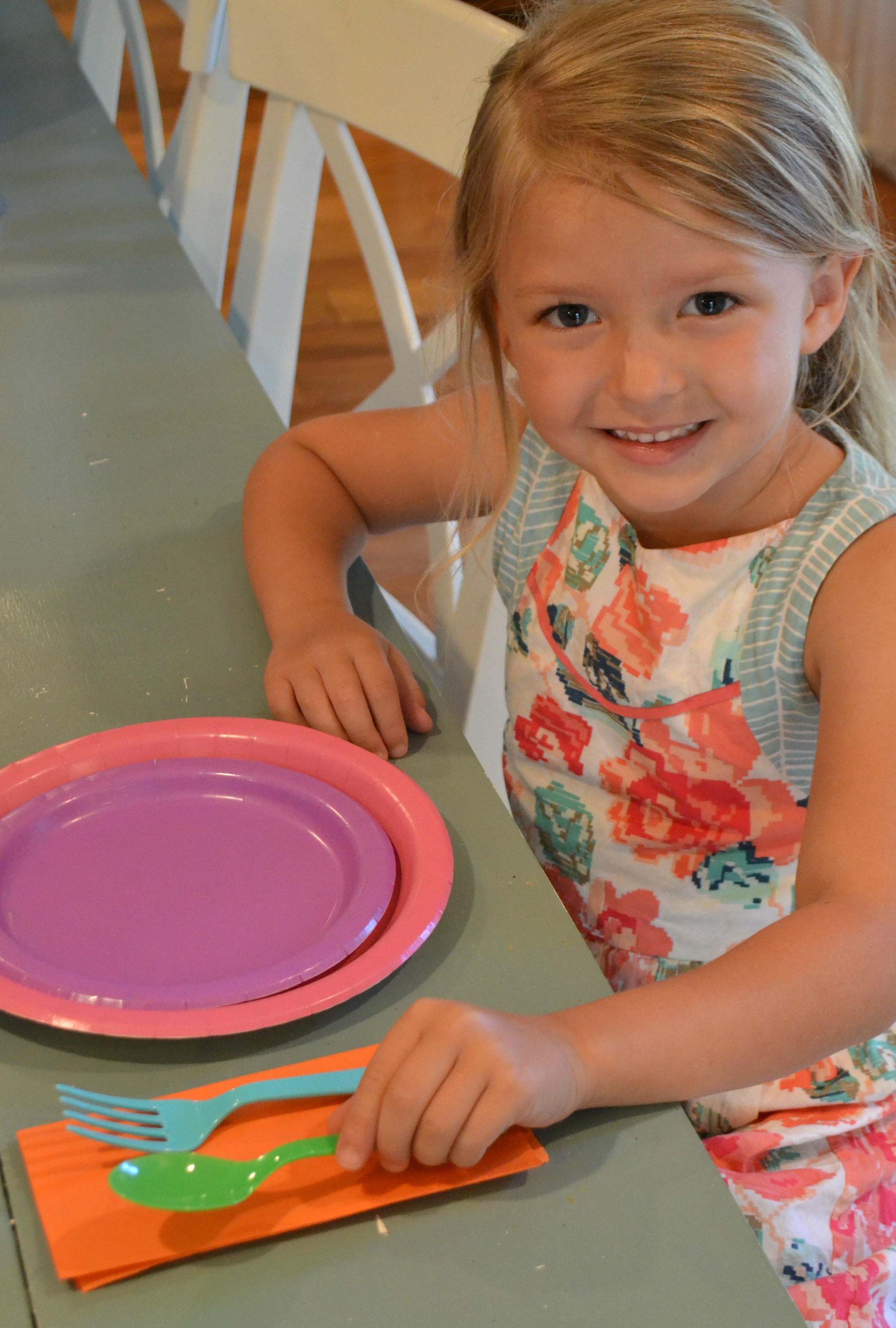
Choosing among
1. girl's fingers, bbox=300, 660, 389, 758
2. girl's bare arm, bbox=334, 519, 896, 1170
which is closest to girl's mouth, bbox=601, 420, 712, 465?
girl's bare arm, bbox=334, 519, 896, 1170

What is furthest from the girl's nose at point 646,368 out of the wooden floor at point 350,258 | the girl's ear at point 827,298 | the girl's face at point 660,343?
the wooden floor at point 350,258

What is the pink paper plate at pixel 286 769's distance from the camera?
0.61 metres

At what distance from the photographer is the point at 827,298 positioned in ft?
2.77

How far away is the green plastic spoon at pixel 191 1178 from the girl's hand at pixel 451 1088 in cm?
3

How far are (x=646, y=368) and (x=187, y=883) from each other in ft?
1.21

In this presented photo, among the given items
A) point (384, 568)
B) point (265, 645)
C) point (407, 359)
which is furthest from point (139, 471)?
point (384, 568)

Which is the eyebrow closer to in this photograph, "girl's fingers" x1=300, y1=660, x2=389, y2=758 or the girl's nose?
the girl's nose

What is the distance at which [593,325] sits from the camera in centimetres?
79

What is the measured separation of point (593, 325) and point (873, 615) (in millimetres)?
225

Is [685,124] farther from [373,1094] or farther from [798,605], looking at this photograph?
[373,1094]

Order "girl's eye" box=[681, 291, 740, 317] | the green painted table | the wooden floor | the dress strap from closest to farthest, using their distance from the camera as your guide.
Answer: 1. the green painted table
2. "girl's eye" box=[681, 291, 740, 317]
3. the dress strap
4. the wooden floor

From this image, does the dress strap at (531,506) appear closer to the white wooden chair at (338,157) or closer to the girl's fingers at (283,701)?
the white wooden chair at (338,157)

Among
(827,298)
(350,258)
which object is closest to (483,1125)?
(827,298)

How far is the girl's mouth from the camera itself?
0.83m
